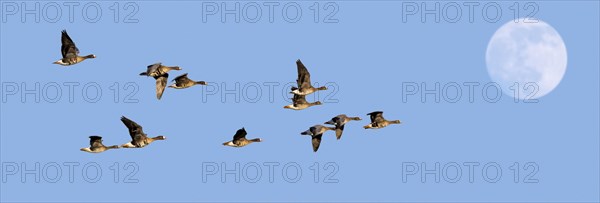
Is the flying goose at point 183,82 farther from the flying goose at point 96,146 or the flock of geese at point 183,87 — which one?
the flying goose at point 96,146

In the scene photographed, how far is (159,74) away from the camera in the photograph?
11681 centimetres

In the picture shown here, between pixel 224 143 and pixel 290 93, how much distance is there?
4936 millimetres

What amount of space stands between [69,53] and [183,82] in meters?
7.13

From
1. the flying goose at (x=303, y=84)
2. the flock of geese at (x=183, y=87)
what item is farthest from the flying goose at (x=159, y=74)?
the flying goose at (x=303, y=84)

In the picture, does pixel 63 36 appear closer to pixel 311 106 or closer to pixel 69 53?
pixel 69 53

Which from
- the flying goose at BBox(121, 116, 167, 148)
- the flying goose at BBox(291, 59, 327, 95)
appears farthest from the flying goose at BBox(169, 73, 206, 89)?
the flying goose at BBox(291, 59, 327, 95)

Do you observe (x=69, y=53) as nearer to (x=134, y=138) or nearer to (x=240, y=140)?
(x=134, y=138)

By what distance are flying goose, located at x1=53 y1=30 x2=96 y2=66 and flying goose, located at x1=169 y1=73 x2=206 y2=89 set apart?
514 cm

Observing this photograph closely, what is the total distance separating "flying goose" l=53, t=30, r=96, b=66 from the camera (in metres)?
116

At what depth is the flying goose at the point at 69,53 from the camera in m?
116

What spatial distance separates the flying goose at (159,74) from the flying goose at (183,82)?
65.9 inches

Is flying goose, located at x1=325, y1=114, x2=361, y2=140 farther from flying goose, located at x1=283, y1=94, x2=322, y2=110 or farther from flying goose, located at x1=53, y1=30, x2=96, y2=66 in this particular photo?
flying goose, located at x1=53, y1=30, x2=96, y2=66

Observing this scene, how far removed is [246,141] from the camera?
120375 mm

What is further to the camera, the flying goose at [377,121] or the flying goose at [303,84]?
the flying goose at [377,121]
